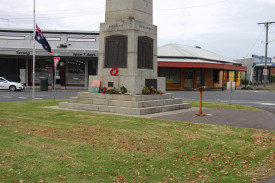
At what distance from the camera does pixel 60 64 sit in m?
39.2

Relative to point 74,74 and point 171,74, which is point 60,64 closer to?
point 74,74

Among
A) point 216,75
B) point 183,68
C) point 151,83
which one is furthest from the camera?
point 216,75

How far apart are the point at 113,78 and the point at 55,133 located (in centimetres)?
639

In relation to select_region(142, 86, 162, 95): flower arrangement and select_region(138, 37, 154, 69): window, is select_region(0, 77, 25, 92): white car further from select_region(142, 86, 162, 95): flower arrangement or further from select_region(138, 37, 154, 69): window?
select_region(142, 86, 162, 95): flower arrangement

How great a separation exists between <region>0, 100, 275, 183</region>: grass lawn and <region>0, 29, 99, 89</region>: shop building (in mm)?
29987

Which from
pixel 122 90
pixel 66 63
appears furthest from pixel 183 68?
pixel 122 90

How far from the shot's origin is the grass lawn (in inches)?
211

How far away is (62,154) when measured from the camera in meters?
6.45

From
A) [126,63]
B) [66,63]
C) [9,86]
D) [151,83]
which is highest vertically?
[66,63]

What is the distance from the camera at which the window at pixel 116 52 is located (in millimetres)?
14383

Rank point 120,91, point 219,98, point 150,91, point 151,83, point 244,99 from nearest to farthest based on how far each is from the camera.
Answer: point 120,91 → point 150,91 → point 151,83 → point 244,99 → point 219,98

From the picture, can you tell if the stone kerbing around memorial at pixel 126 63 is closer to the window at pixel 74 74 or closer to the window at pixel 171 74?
the window at pixel 74 74

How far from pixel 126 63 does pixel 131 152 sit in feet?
26.2

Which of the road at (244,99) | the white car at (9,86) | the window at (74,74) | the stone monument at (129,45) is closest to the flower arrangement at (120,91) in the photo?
the stone monument at (129,45)
